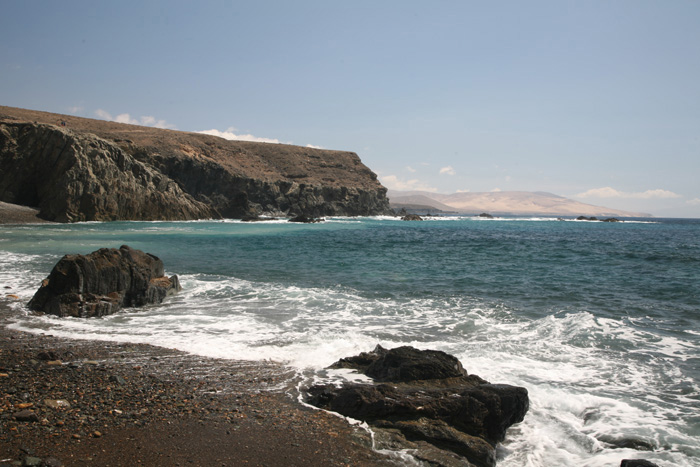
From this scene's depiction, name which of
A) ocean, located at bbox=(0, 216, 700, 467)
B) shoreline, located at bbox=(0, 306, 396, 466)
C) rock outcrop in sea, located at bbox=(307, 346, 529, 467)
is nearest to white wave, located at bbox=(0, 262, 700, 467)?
ocean, located at bbox=(0, 216, 700, 467)

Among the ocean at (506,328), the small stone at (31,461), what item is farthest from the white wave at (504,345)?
the small stone at (31,461)

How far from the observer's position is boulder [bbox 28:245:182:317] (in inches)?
408

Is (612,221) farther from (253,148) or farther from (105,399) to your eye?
(105,399)

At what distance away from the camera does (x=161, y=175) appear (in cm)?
6303

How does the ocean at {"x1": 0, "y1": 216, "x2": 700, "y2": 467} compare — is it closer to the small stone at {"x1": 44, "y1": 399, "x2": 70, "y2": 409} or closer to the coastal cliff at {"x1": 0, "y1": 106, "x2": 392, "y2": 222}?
the small stone at {"x1": 44, "y1": 399, "x2": 70, "y2": 409}

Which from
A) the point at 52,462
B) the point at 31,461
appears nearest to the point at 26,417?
the point at 31,461

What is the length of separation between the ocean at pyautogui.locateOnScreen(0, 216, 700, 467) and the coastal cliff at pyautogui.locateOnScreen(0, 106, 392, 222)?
120 feet

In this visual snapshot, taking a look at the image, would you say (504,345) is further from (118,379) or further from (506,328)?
(118,379)

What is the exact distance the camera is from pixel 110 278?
11.7 m

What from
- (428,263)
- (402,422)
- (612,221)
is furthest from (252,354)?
(612,221)

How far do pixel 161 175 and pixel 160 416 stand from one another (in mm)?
64469

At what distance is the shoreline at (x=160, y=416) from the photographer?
13.6 ft

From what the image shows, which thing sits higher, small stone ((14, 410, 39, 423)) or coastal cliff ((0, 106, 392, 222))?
coastal cliff ((0, 106, 392, 222))

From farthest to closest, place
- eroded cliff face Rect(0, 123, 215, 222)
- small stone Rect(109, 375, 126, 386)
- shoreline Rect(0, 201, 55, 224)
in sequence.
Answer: eroded cliff face Rect(0, 123, 215, 222) → shoreline Rect(0, 201, 55, 224) → small stone Rect(109, 375, 126, 386)
